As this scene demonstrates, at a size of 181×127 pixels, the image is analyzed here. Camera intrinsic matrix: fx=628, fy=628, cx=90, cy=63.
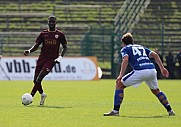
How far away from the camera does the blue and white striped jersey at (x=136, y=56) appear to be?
13.2m

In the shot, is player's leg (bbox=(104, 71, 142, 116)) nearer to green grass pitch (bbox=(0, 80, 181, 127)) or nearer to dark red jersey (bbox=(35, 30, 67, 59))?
green grass pitch (bbox=(0, 80, 181, 127))

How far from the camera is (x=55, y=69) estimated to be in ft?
110

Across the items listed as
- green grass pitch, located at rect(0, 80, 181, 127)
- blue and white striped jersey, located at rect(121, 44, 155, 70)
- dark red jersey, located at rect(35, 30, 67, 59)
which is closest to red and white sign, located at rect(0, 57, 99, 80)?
green grass pitch, located at rect(0, 80, 181, 127)

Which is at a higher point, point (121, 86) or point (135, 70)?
point (135, 70)

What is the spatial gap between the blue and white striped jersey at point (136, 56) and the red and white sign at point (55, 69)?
2003 cm

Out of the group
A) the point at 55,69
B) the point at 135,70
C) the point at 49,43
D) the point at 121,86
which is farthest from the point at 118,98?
the point at 55,69

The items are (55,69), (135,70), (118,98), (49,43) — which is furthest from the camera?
(55,69)

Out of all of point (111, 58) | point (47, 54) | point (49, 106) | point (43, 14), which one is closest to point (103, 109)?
point (49, 106)

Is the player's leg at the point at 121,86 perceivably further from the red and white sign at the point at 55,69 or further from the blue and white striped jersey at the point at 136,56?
the red and white sign at the point at 55,69

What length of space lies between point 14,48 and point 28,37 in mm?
1345

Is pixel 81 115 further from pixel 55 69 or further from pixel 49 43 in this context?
pixel 55 69

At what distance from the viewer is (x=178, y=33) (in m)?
42.1

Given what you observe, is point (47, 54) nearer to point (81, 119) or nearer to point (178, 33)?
point (81, 119)

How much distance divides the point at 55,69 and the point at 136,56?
20.4 meters
